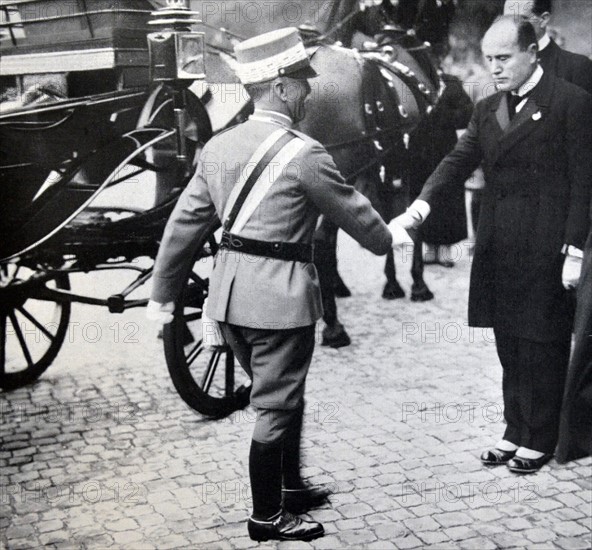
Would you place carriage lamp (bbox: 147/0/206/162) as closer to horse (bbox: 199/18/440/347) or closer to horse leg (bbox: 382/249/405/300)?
horse (bbox: 199/18/440/347)

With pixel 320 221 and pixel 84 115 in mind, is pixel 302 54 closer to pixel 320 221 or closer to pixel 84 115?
pixel 84 115

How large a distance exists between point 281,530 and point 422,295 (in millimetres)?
3665

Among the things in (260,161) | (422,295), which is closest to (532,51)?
(260,161)

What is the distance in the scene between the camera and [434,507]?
3.65 m

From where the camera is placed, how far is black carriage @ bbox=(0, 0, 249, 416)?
4.20m

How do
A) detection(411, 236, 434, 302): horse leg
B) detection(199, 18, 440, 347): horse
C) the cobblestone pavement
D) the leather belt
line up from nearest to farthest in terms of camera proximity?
the leather belt → the cobblestone pavement → detection(199, 18, 440, 347): horse → detection(411, 236, 434, 302): horse leg

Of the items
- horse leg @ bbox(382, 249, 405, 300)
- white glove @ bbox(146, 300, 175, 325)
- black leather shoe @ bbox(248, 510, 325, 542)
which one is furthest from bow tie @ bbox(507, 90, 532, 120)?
horse leg @ bbox(382, 249, 405, 300)

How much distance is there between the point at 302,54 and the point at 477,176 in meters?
7.18

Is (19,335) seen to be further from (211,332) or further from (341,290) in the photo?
(341,290)

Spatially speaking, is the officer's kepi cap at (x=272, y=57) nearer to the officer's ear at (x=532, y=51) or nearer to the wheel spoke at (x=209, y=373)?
the officer's ear at (x=532, y=51)

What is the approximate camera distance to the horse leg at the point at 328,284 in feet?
18.9

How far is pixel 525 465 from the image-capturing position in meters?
3.96

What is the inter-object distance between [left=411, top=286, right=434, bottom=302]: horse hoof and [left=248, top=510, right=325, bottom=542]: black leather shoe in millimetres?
3573

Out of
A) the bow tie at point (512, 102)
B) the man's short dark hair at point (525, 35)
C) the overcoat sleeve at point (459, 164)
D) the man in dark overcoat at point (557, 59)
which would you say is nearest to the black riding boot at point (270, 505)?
the overcoat sleeve at point (459, 164)
